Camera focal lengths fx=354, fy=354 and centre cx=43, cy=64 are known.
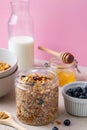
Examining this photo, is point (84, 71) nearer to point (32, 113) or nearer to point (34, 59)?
point (34, 59)

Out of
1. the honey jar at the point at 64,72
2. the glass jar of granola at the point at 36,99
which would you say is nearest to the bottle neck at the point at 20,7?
the honey jar at the point at 64,72

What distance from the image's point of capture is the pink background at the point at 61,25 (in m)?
1.35

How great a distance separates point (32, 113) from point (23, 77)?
0.11 m

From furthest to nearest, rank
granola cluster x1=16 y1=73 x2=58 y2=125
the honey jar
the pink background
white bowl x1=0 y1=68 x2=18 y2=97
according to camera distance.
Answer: the pink background < the honey jar < white bowl x1=0 y1=68 x2=18 y2=97 < granola cluster x1=16 y1=73 x2=58 y2=125

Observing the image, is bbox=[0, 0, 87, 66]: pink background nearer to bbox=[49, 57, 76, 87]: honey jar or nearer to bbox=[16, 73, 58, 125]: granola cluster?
bbox=[49, 57, 76, 87]: honey jar

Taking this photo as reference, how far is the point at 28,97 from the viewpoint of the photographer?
940 millimetres

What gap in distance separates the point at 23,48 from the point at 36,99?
0.40m

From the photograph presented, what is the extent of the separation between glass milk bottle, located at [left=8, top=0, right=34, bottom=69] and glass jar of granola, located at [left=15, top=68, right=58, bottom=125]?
33cm

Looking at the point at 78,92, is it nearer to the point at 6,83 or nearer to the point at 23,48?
the point at 6,83

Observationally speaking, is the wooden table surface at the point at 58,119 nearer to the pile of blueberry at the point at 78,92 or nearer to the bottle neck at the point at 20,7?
the pile of blueberry at the point at 78,92

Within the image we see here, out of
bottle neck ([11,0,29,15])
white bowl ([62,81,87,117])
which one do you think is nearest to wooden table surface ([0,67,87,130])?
white bowl ([62,81,87,117])

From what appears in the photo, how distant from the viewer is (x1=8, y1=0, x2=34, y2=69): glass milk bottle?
1.31 meters

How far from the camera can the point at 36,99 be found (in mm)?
936

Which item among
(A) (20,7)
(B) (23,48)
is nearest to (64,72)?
(B) (23,48)
